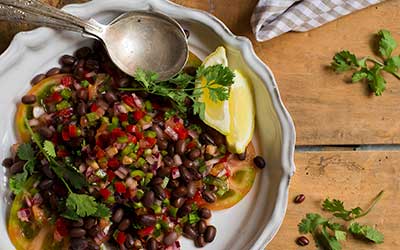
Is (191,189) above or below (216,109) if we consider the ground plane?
below

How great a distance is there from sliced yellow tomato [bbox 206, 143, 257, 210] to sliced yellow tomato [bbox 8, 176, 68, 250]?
49 cm

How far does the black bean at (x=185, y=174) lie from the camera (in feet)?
7.47

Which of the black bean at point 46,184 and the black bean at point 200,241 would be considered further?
the black bean at point 200,241

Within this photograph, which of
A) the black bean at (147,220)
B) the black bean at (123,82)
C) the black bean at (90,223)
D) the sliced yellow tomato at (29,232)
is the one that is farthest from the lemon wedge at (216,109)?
the sliced yellow tomato at (29,232)

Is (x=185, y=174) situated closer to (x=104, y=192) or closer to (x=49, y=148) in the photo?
(x=104, y=192)

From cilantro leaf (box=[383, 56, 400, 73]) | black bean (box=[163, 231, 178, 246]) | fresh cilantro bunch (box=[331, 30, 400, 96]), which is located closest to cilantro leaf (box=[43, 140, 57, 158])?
black bean (box=[163, 231, 178, 246])

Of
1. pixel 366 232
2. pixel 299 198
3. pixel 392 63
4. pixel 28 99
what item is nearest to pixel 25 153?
pixel 28 99

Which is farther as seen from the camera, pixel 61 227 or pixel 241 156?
pixel 241 156

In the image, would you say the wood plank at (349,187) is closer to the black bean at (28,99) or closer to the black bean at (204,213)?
the black bean at (204,213)

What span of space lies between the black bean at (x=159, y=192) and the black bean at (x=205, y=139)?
0.21 metres

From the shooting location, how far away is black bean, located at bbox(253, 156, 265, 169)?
2.39 metres

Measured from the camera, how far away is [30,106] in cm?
231

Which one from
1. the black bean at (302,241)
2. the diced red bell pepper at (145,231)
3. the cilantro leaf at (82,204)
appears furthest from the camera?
the black bean at (302,241)

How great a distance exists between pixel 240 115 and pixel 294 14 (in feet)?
1.34
